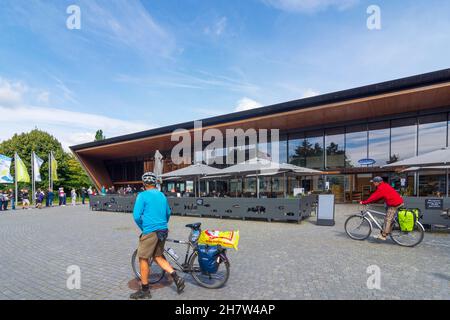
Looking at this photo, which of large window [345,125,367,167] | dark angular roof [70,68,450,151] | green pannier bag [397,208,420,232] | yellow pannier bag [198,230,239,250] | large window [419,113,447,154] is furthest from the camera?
large window [345,125,367,167]

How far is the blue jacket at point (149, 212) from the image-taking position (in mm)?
3746

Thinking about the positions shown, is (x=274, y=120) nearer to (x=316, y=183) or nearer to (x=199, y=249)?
(x=316, y=183)

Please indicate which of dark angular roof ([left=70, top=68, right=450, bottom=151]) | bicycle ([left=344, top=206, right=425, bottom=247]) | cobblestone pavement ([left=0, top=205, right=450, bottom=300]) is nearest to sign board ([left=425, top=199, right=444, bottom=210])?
cobblestone pavement ([left=0, top=205, right=450, bottom=300])

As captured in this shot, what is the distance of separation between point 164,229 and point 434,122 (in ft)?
61.3

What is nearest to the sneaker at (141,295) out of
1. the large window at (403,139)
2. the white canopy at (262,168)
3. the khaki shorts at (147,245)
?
the khaki shorts at (147,245)

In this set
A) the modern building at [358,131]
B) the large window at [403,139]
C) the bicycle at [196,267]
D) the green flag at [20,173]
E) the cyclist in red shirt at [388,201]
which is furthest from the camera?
the green flag at [20,173]

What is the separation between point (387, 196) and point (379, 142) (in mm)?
12610

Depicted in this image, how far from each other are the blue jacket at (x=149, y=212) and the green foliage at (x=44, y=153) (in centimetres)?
4602

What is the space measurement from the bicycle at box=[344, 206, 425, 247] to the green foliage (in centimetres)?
4666

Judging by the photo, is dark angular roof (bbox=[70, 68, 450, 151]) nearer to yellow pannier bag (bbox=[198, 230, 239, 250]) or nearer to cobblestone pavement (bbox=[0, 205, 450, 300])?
cobblestone pavement (bbox=[0, 205, 450, 300])

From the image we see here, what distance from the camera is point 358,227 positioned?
7.45m

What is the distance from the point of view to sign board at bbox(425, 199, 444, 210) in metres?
8.52

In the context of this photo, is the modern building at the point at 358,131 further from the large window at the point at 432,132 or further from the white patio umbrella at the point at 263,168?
the white patio umbrella at the point at 263,168
